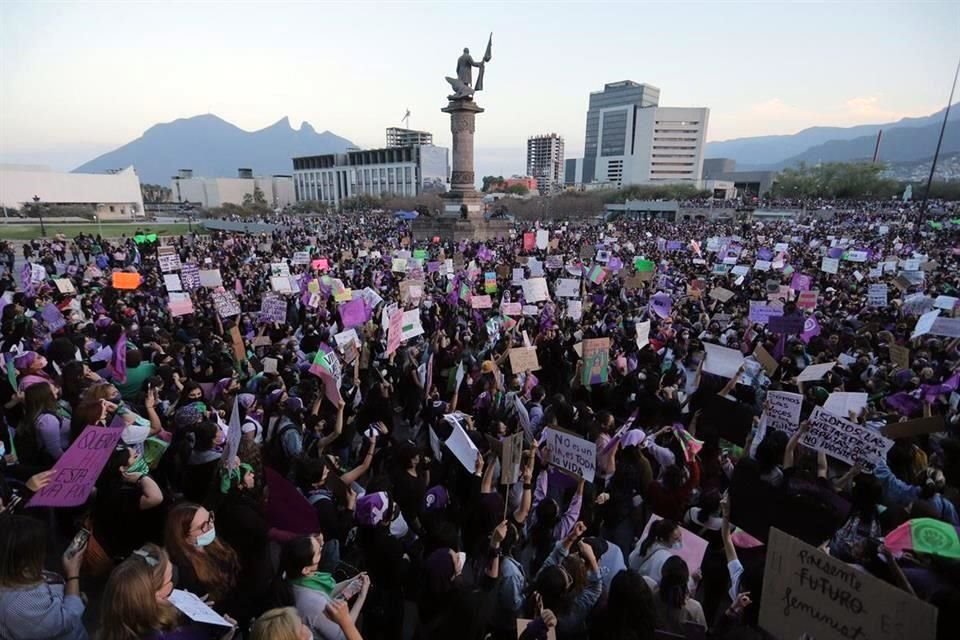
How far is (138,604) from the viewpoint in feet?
6.95

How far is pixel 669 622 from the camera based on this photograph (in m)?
2.78

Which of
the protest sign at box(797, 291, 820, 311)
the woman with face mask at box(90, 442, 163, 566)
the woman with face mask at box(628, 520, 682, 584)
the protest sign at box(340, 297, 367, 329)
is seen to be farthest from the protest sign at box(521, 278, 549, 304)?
the woman with face mask at box(90, 442, 163, 566)

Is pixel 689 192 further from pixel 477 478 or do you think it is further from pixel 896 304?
pixel 477 478

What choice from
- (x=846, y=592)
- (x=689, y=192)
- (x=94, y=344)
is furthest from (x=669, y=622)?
(x=689, y=192)

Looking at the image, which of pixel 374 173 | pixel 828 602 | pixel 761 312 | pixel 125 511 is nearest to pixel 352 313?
pixel 125 511

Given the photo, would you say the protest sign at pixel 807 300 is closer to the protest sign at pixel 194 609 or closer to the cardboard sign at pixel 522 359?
the cardboard sign at pixel 522 359

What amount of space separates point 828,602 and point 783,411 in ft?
9.21

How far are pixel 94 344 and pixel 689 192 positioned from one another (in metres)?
91.2

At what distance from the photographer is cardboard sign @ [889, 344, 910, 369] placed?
682cm

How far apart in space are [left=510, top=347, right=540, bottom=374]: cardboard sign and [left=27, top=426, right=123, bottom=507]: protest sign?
166 inches

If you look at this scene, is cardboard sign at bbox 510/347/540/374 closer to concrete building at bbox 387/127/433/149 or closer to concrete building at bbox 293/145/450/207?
concrete building at bbox 293/145/450/207

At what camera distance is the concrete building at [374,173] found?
118 m

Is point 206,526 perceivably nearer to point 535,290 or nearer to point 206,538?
point 206,538

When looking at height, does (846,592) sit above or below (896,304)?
above
